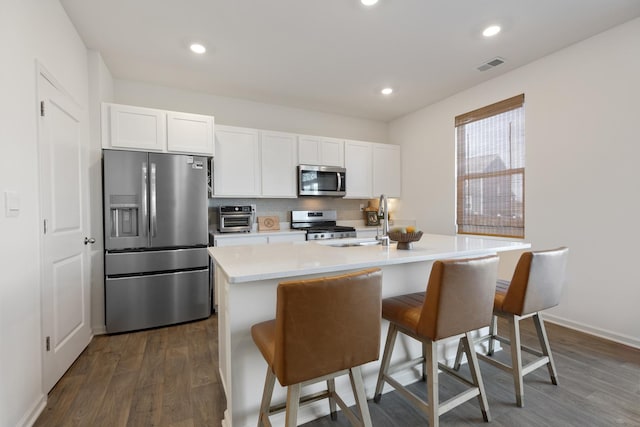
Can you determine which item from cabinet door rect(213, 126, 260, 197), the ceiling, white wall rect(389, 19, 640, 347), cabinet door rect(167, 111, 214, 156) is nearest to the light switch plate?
the ceiling

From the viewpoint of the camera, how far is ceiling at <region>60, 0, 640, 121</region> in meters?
2.27

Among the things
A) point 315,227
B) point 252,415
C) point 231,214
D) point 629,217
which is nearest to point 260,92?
point 231,214

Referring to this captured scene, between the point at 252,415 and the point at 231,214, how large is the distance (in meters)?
2.53

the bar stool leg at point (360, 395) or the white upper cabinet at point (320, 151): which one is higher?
the white upper cabinet at point (320, 151)

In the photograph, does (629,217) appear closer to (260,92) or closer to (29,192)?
(260,92)

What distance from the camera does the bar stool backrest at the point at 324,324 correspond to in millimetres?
1062

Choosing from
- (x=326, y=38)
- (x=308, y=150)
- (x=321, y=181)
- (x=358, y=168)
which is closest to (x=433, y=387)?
(x=326, y=38)

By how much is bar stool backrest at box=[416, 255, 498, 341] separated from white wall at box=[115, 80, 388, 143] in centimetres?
358

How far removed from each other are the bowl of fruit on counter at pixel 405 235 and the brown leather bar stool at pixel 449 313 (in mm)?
459

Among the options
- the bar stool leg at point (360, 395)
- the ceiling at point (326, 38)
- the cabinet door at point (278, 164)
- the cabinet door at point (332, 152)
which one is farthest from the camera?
the cabinet door at point (332, 152)

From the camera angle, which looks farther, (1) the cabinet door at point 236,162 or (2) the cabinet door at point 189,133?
(1) the cabinet door at point 236,162

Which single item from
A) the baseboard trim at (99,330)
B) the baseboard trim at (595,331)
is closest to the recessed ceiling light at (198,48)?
the baseboard trim at (99,330)

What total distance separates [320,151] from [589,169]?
300 centimetres

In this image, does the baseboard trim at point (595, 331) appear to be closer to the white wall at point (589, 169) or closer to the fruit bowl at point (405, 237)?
the white wall at point (589, 169)
